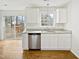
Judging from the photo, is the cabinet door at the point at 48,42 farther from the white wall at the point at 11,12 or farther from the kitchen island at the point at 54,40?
the white wall at the point at 11,12

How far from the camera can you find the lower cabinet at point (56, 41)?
24.8 feet

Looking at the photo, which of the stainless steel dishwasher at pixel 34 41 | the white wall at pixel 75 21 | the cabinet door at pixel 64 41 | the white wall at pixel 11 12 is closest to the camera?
the white wall at pixel 75 21

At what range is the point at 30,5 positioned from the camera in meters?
8.61

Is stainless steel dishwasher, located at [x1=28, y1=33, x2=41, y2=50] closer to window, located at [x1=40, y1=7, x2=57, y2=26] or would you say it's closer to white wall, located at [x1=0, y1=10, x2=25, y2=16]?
window, located at [x1=40, y1=7, x2=57, y2=26]

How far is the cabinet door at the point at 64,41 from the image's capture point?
7543 millimetres

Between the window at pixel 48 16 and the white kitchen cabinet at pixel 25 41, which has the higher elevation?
the window at pixel 48 16

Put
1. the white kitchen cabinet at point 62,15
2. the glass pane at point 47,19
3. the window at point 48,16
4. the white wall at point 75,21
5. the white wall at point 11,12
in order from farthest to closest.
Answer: the white wall at point 11,12
the glass pane at point 47,19
the window at point 48,16
the white kitchen cabinet at point 62,15
the white wall at point 75,21

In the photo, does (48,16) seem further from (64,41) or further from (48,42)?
(64,41)

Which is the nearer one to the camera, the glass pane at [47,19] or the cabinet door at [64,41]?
the cabinet door at [64,41]

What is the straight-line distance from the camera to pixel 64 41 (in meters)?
7.57

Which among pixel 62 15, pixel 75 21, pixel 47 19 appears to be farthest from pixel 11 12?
→ pixel 75 21

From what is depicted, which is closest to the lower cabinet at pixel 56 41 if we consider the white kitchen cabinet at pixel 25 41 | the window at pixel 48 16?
the white kitchen cabinet at pixel 25 41

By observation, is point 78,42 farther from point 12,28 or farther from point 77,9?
point 12,28

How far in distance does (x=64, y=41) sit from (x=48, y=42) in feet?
2.69
